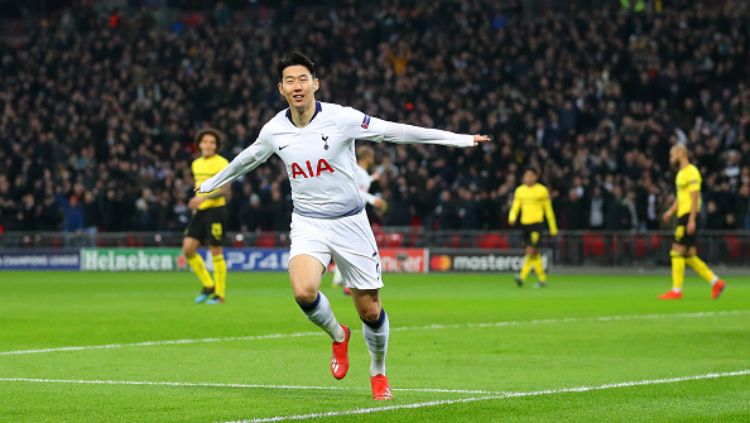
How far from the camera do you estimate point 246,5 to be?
168ft

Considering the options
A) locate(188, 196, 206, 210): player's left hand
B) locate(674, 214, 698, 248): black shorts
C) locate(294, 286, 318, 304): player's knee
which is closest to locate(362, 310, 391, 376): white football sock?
locate(294, 286, 318, 304): player's knee

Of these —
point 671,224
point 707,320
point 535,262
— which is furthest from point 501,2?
point 707,320

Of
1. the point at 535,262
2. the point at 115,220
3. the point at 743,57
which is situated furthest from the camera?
the point at 115,220

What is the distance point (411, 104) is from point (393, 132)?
3084 cm

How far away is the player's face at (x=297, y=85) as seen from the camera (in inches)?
392

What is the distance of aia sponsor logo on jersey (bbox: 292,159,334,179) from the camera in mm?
10031

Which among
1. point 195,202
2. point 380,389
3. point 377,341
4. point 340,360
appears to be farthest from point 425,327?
point 380,389

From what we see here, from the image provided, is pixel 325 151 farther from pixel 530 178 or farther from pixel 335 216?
pixel 530 178

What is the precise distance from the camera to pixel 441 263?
36.7 meters

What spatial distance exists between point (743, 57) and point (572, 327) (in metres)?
21.4

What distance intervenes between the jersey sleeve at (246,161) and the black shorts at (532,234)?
18352mm

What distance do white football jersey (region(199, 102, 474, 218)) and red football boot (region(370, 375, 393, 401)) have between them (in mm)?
1200

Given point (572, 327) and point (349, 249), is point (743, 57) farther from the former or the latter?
point (349, 249)

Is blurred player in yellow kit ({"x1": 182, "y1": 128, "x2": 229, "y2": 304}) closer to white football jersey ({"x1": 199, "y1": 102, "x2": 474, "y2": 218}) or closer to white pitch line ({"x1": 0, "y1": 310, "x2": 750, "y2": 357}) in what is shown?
white pitch line ({"x1": 0, "y1": 310, "x2": 750, "y2": 357})
